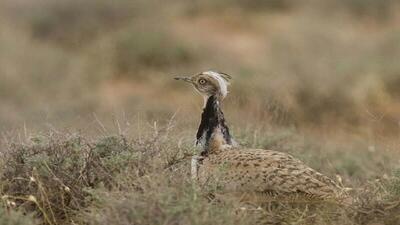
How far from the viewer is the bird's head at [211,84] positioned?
629 cm

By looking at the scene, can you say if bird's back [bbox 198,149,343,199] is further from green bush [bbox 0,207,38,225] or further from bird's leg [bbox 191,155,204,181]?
green bush [bbox 0,207,38,225]

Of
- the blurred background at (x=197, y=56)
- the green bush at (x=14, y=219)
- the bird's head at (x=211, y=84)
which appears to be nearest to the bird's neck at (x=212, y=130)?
the bird's head at (x=211, y=84)

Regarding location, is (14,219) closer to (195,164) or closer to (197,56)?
(195,164)

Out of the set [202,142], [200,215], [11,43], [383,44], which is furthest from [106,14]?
[200,215]

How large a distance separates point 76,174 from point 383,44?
1050 centimetres

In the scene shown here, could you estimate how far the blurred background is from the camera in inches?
510

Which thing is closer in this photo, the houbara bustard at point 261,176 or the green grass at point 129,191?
the green grass at point 129,191

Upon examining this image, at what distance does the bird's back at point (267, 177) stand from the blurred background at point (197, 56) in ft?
12.9

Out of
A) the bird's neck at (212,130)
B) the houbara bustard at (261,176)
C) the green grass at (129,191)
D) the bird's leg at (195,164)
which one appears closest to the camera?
the green grass at (129,191)

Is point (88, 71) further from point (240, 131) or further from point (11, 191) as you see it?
point (11, 191)

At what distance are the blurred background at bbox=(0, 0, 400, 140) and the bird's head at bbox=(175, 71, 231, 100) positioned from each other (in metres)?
3.33

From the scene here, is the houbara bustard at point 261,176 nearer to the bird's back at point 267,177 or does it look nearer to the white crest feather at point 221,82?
the bird's back at point 267,177

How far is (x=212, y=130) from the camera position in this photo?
6.22m

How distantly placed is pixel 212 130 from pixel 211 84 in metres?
0.29
